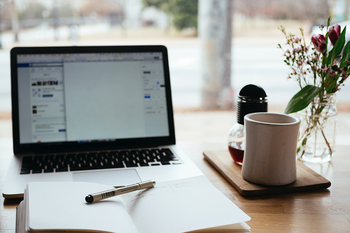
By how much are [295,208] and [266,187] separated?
0.23ft

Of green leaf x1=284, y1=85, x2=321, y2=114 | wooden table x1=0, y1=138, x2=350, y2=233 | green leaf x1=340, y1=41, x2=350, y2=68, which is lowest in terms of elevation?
wooden table x1=0, y1=138, x2=350, y2=233

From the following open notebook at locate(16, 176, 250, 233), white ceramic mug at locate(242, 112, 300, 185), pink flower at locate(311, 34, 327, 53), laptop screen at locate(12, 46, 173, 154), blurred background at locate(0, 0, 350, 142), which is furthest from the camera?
blurred background at locate(0, 0, 350, 142)

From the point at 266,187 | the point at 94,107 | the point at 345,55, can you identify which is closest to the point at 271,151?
the point at 266,187

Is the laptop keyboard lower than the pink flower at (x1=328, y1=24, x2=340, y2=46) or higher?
lower

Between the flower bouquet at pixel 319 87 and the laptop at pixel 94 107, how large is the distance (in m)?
0.30

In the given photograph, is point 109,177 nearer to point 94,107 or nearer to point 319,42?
point 94,107

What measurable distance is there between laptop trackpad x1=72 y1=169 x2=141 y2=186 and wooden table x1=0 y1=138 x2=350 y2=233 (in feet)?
0.45

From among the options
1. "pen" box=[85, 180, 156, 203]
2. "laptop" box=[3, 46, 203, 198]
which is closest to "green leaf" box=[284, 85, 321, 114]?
"laptop" box=[3, 46, 203, 198]

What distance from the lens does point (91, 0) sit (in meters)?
3.38

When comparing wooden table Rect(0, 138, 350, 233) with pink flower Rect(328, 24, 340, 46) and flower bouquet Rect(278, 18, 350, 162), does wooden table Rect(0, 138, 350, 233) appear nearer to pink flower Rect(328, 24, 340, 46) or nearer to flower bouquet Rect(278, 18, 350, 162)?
flower bouquet Rect(278, 18, 350, 162)

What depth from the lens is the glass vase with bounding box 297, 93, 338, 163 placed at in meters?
0.81

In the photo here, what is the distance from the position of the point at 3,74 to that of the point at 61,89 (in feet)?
11.1

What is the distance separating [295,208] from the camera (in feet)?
2.01

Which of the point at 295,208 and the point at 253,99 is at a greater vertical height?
the point at 253,99
